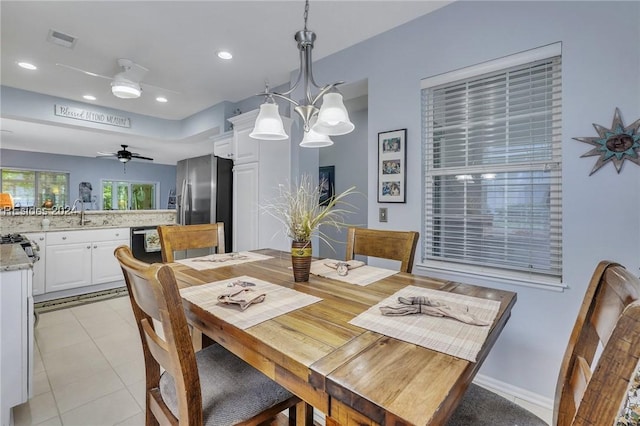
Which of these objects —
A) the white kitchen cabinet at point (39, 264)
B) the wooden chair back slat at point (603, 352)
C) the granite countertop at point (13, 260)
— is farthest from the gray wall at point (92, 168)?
the wooden chair back slat at point (603, 352)

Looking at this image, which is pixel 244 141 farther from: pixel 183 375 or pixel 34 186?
pixel 34 186

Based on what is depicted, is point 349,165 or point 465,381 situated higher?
point 349,165

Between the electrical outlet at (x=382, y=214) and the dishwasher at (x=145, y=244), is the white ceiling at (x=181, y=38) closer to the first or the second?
the electrical outlet at (x=382, y=214)

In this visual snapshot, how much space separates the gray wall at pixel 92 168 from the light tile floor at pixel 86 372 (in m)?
6.88

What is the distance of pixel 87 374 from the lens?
2.10 metres

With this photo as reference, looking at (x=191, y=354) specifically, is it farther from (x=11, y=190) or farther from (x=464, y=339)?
(x=11, y=190)

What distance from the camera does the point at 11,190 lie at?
25.5ft

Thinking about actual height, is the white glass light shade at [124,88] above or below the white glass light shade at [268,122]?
above

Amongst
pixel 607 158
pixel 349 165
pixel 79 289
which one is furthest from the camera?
pixel 349 165

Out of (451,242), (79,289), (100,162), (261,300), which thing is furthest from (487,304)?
(100,162)

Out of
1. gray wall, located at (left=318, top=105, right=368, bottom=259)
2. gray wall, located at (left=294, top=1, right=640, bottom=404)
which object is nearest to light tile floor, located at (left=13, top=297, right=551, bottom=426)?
gray wall, located at (left=294, top=1, right=640, bottom=404)

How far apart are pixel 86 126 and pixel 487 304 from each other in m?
5.25

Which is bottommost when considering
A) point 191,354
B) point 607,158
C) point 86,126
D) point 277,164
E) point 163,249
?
point 191,354

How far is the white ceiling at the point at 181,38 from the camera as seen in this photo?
2184 millimetres
